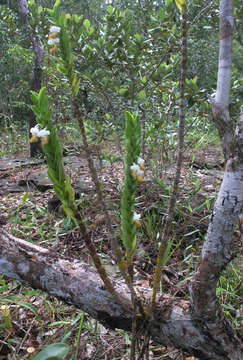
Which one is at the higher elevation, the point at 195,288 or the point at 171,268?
the point at 195,288

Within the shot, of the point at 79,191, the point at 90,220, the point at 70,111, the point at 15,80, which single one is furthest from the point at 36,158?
the point at 15,80

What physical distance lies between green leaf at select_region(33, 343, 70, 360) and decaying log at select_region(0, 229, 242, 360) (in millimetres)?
175

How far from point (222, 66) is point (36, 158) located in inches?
172

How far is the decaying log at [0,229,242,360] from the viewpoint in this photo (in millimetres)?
1090

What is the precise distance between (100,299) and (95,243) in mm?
1177

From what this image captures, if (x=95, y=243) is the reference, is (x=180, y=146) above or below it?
above

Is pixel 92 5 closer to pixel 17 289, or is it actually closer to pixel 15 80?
pixel 15 80

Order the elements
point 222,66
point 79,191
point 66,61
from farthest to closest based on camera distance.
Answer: point 79,191 → point 222,66 → point 66,61

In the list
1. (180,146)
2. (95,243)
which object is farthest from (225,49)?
(95,243)

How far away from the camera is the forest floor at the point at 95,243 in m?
1.50

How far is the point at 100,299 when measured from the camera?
1.19 meters

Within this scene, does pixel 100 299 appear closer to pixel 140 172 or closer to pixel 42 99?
pixel 140 172

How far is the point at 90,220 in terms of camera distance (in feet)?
8.38

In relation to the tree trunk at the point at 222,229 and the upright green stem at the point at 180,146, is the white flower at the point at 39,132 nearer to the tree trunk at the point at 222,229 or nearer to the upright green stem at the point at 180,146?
the upright green stem at the point at 180,146
